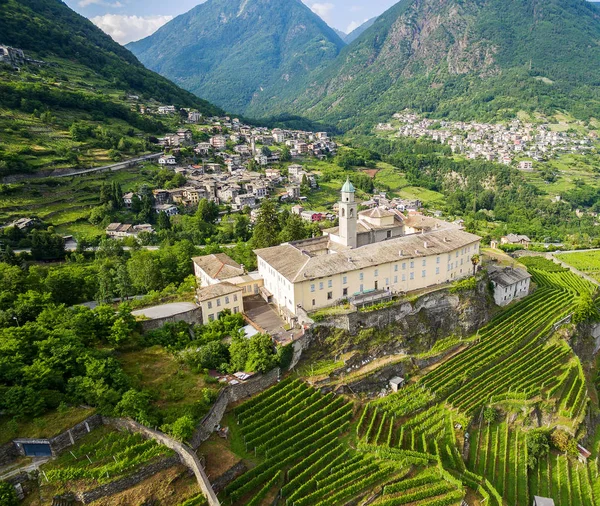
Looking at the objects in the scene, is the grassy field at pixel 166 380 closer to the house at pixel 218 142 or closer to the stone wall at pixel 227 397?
the stone wall at pixel 227 397

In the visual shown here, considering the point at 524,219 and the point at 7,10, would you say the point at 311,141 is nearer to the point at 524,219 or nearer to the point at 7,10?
the point at 524,219

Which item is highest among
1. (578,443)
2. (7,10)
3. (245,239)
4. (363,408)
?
(7,10)

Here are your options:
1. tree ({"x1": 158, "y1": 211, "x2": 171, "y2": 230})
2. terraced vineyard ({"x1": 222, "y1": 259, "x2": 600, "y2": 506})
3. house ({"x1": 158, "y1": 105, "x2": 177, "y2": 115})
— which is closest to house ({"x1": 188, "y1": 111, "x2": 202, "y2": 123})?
house ({"x1": 158, "y1": 105, "x2": 177, "y2": 115})

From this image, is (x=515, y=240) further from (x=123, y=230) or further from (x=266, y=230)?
(x=123, y=230)

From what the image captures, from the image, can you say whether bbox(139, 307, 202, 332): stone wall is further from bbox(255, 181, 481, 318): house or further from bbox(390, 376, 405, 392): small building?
bbox(390, 376, 405, 392): small building

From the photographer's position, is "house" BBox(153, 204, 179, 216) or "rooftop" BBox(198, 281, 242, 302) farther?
"house" BBox(153, 204, 179, 216)

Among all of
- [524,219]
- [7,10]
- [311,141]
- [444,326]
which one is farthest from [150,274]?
[7,10]
